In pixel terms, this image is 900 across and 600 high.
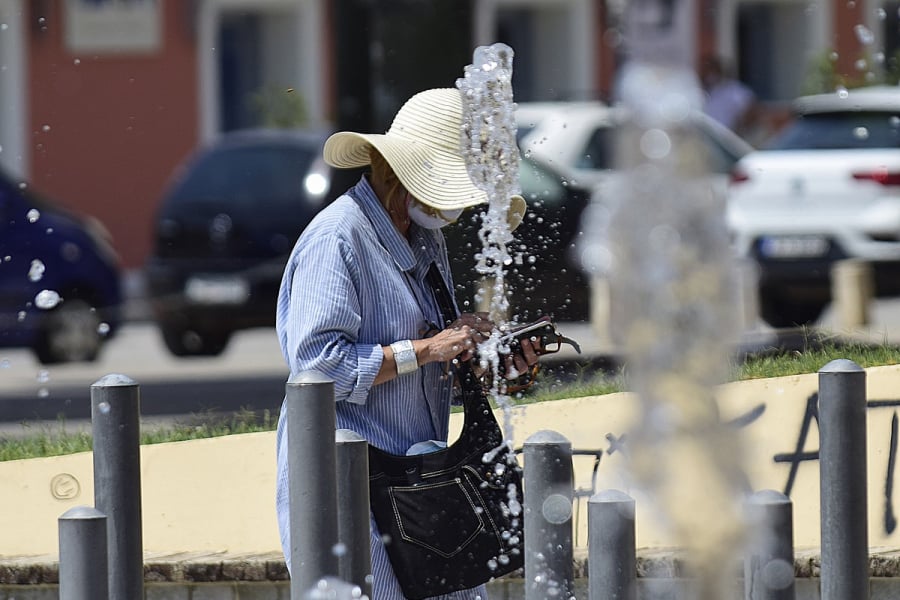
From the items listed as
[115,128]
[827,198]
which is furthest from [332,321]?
[115,128]

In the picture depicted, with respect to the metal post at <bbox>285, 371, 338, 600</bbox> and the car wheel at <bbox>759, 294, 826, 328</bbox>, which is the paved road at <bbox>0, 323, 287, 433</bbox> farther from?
the metal post at <bbox>285, 371, 338, 600</bbox>

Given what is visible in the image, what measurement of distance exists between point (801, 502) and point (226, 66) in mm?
16275

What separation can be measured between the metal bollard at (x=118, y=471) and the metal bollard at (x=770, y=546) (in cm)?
133

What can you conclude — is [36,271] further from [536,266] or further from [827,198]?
[536,266]

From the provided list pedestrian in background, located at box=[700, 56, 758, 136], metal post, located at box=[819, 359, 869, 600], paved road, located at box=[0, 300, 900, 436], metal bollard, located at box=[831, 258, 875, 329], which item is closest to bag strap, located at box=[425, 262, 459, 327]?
metal post, located at box=[819, 359, 869, 600]

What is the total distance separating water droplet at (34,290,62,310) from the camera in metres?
12.8

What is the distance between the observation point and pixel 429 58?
1437 centimetres

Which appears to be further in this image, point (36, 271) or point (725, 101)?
point (725, 101)

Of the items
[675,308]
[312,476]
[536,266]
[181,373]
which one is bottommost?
[181,373]

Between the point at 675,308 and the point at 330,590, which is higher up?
the point at 675,308

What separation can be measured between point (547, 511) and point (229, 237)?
31.3ft

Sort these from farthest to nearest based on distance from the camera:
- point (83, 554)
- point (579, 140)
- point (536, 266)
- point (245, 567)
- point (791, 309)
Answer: point (791, 309) → point (579, 140) → point (536, 266) → point (245, 567) → point (83, 554)

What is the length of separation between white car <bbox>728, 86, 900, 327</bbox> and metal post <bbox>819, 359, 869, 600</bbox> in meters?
7.77

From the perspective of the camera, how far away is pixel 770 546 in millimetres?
3510
